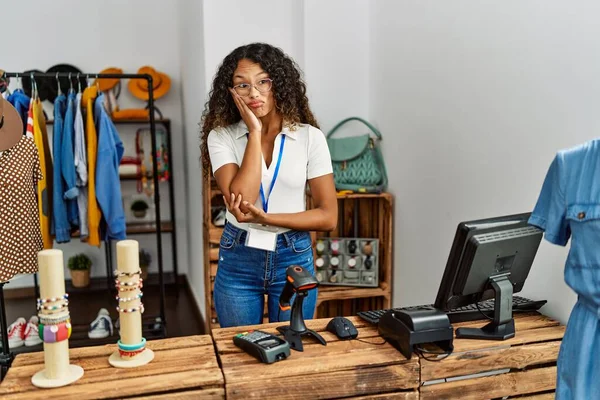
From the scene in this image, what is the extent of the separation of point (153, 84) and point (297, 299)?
3.46 m

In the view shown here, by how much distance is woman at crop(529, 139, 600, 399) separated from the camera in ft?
3.94

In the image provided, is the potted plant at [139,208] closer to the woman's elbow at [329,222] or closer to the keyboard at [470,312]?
the woman's elbow at [329,222]

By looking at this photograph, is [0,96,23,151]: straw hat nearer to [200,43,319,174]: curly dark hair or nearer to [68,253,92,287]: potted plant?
[200,43,319,174]: curly dark hair

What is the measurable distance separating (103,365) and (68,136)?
82.1 inches

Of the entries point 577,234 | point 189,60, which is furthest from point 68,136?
point 577,234

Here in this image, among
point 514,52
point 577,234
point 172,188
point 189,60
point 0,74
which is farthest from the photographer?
point 172,188

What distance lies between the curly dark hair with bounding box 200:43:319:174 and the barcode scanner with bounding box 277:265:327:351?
0.63 m

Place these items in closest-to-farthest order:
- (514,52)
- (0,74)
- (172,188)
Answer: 1. (514,52)
2. (0,74)
3. (172,188)

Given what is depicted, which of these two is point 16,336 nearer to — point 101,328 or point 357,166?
point 101,328

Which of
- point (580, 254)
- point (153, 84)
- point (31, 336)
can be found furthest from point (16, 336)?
point (580, 254)

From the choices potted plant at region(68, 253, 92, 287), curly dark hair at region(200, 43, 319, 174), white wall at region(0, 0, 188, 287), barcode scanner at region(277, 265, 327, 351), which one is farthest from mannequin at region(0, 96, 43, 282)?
white wall at region(0, 0, 188, 287)

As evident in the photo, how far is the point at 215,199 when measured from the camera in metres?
3.27

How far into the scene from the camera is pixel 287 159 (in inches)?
73.9

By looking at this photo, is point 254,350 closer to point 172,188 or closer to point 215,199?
point 215,199
